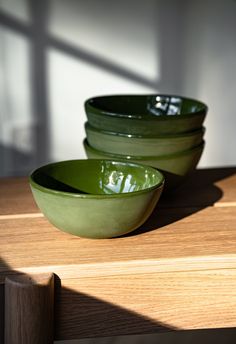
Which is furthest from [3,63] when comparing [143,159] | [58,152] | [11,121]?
[143,159]

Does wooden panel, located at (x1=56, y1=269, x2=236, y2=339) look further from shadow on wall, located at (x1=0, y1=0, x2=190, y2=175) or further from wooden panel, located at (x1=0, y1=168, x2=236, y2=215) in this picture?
shadow on wall, located at (x1=0, y1=0, x2=190, y2=175)

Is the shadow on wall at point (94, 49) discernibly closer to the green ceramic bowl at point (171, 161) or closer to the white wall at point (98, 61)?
the white wall at point (98, 61)

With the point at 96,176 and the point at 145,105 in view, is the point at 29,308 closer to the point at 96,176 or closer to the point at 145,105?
the point at 96,176

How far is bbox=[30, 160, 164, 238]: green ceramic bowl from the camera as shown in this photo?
0.90 meters

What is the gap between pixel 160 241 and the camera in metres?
0.96

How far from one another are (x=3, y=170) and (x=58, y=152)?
0.21 m

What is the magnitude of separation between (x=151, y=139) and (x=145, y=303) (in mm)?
304

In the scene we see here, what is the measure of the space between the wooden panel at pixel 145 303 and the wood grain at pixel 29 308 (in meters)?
0.03

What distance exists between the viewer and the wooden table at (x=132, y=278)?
0.88 meters

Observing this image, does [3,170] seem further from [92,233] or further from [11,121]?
[92,233]

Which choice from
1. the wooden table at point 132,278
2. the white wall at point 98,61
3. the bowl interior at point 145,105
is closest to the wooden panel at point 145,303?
the wooden table at point 132,278

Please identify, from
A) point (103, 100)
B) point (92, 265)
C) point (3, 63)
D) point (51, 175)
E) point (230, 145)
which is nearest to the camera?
point (92, 265)

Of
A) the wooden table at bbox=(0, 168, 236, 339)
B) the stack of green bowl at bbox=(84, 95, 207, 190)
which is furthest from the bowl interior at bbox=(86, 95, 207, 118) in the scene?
the wooden table at bbox=(0, 168, 236, 339)

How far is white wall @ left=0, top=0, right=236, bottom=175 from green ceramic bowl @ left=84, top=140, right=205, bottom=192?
1.19m
